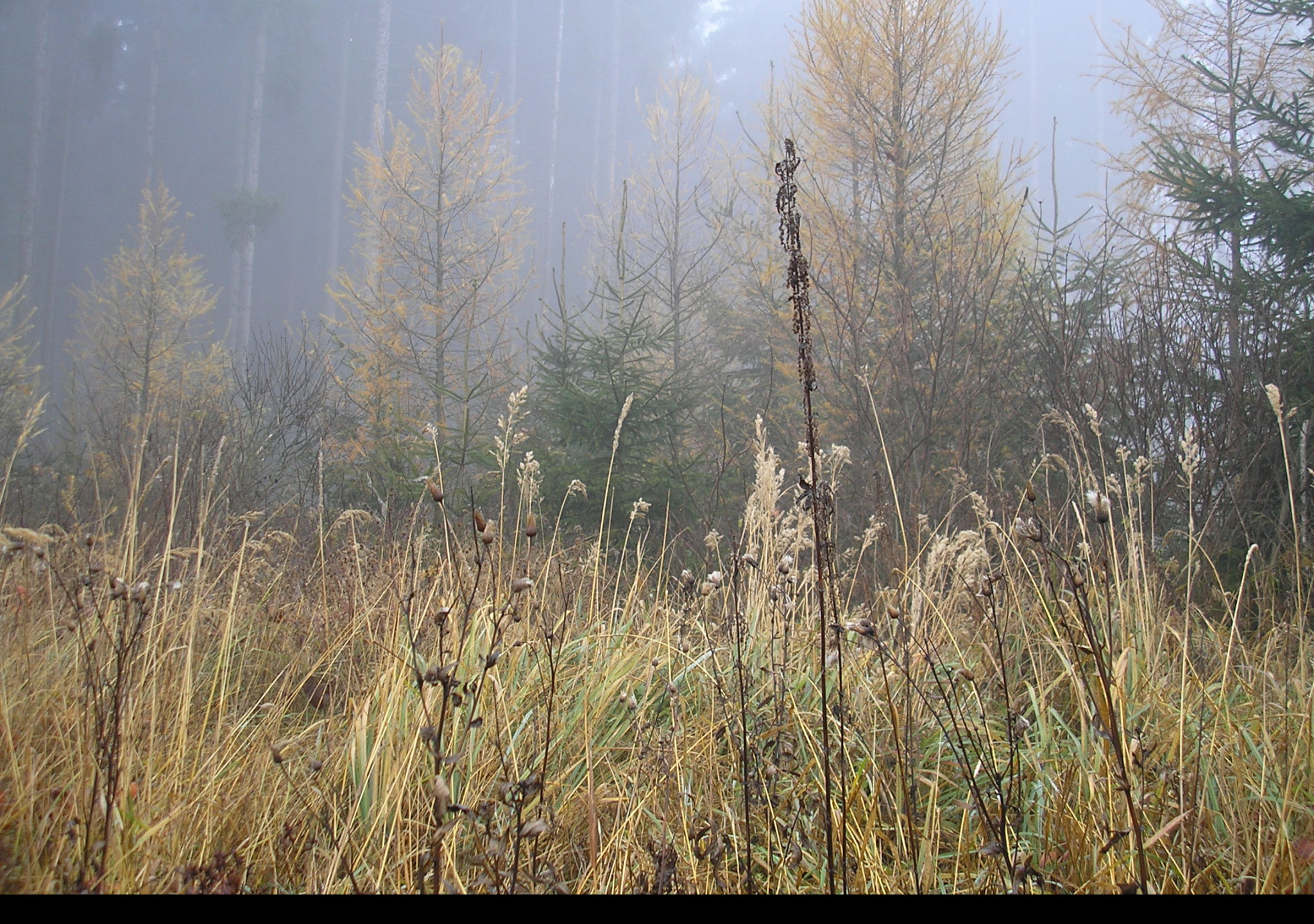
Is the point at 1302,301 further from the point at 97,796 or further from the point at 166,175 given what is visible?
the point at 166,175

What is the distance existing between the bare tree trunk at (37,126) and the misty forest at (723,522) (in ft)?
0.23

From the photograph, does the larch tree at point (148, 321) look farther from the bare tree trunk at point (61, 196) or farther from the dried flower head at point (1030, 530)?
the dried flower head at point (1030, 530)

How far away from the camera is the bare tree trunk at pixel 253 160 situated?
24.7 metres

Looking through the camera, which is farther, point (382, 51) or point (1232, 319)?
point (382, 51)

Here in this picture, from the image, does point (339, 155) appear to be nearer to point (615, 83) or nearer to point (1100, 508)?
point (615, 83)

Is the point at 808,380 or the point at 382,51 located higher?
the point at 382,51

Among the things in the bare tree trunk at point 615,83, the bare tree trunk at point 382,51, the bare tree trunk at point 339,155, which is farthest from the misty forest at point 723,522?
the bare tree trunk at point 615,83

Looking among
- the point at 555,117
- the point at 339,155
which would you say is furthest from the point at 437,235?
the point at 555,117

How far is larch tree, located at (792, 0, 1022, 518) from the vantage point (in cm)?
626

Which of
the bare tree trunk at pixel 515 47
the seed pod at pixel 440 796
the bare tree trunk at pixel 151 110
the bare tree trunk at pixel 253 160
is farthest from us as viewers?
the bare tree trunk at pixel 515 47

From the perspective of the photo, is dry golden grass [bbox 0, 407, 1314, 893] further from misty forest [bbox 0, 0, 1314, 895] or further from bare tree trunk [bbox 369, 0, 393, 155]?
bare tree trunk [bbox 369, 0, 393, 155]

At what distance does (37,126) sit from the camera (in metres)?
3.66

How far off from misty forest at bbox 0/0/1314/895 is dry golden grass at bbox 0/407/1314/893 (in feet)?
0.07

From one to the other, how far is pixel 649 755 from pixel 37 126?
489 cm
